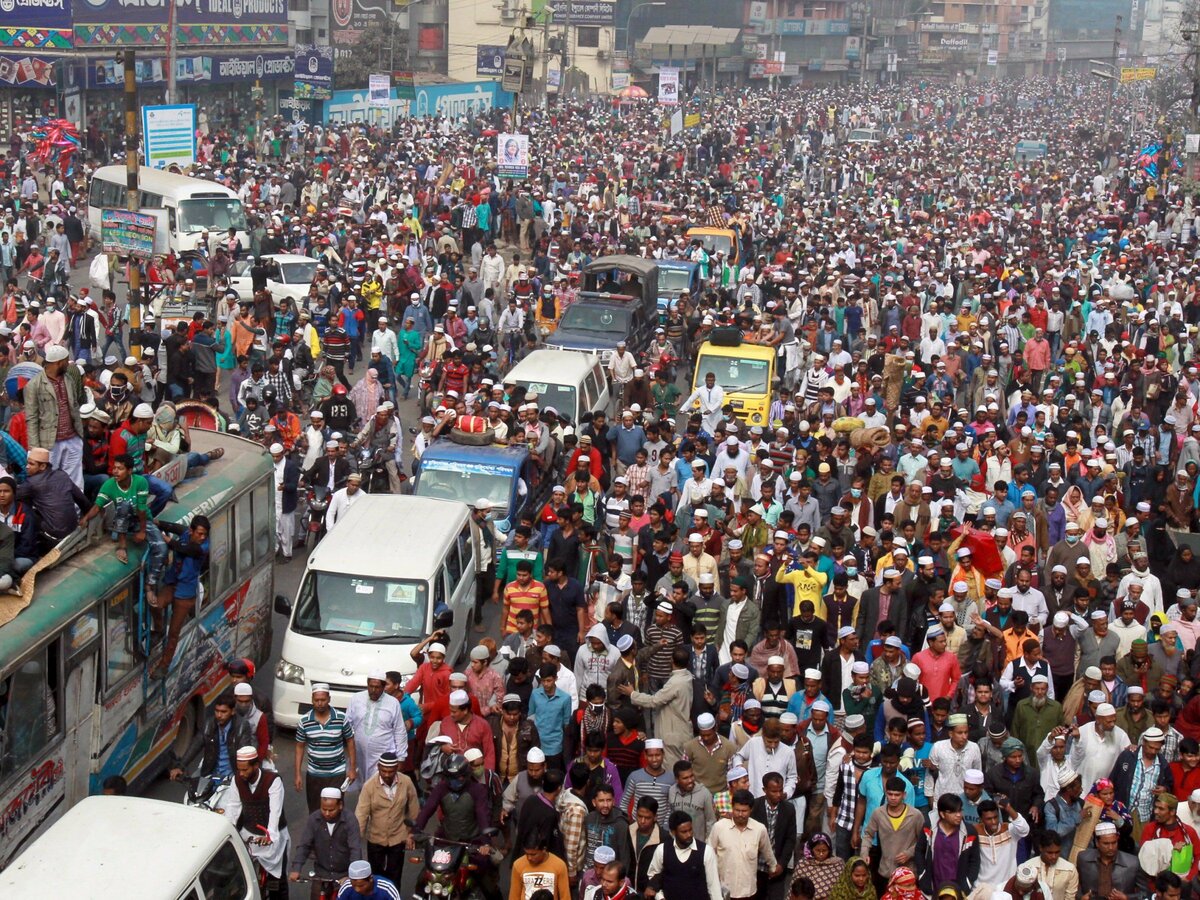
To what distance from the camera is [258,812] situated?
32.7 feet

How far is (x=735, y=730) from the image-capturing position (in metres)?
11.0

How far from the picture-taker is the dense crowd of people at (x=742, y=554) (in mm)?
9961

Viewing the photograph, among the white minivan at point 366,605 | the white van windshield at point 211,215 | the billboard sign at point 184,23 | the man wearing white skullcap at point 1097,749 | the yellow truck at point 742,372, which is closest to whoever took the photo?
the man wearing white skullcap at point 1097,749

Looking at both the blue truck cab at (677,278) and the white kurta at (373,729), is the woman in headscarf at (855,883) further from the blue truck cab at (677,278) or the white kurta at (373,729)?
the blue truck cab at (677,278)

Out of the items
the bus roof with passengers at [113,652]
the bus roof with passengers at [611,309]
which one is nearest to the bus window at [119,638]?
the bus roof with passengers at [113,652]

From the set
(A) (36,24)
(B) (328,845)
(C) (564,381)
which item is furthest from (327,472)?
(A) (36,24)

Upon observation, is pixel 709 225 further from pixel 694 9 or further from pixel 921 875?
pixel 694 9

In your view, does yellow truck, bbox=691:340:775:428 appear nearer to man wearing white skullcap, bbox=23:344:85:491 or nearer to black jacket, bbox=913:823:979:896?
man wearing white skullcap, bbox=23:344:85:491

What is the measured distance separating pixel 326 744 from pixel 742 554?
5.08 metres

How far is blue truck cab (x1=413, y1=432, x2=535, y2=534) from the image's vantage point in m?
16.2

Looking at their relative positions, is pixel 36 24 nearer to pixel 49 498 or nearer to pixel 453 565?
pixel 453 565

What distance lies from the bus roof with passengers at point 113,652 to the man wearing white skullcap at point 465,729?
6.68 feet

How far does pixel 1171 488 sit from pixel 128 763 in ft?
34.4

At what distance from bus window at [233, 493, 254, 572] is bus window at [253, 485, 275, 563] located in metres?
0.12
